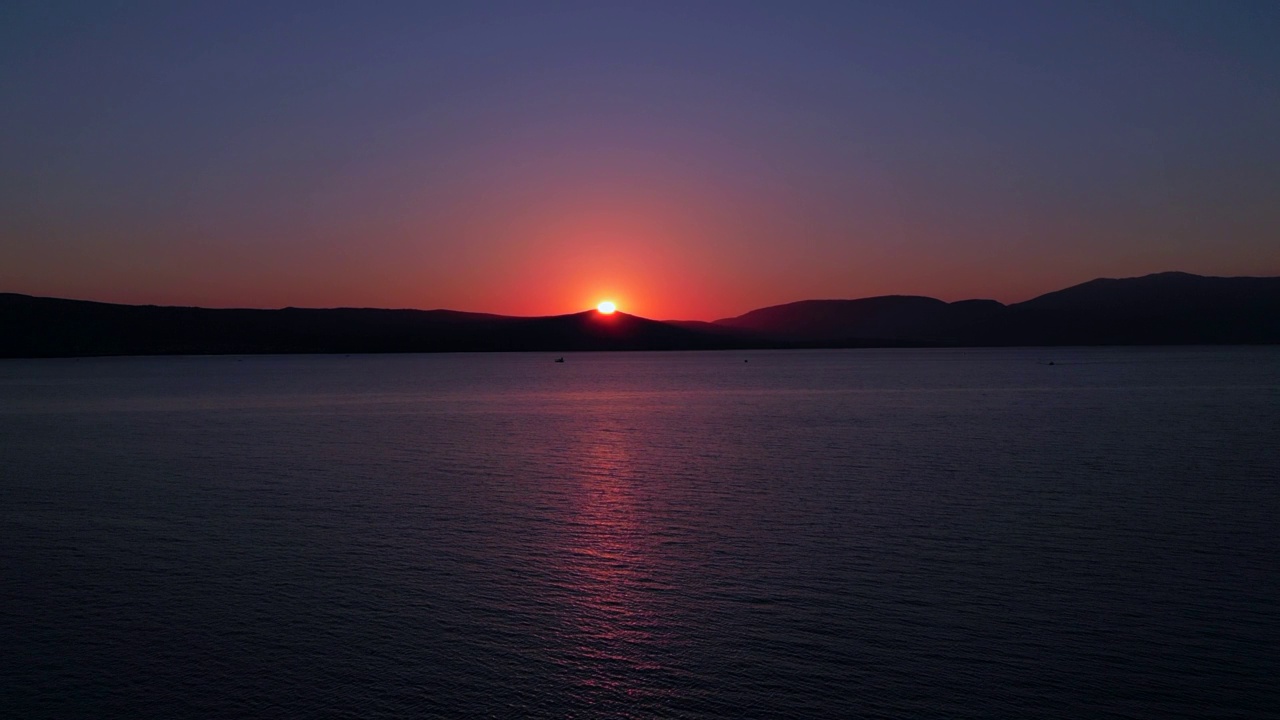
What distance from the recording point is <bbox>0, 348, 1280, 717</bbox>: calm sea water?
12.7 meters

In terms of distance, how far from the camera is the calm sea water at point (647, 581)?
12734 mm

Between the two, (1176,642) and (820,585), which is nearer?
(1176,642)

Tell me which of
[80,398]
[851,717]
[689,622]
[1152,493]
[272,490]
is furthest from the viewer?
[80,398]

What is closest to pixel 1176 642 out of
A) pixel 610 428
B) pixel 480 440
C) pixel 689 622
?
pixel 689 622

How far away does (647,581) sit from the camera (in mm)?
18000

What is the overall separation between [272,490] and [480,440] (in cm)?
1611

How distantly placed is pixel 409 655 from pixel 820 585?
24.8 feet

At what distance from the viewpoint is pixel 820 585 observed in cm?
1745

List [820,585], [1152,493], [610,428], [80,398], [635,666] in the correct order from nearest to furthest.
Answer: [635,666] < [820,585] < [1152,493] < [610,428] < [80,398]

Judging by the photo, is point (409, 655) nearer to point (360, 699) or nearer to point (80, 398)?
point (360, 699)

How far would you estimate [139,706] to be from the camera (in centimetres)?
1243

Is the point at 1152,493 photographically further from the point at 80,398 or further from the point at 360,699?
the point at 80,398

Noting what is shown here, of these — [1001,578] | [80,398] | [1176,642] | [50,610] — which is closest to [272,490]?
[50,610]

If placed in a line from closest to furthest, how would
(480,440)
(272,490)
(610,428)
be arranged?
(272,490)
(480,440)
(610,428)
